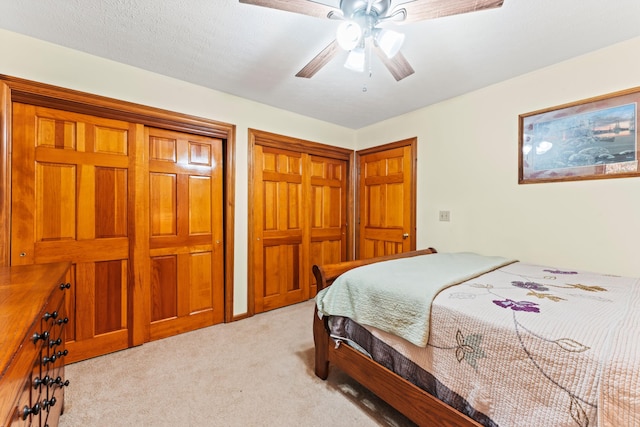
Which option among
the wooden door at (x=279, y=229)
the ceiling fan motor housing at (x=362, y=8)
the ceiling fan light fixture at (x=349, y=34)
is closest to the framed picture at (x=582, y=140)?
the ceiling fan motor housing at (x=362, y=8)

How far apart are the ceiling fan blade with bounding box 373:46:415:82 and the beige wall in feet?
4.23

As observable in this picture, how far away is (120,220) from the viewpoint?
2273 millimetres

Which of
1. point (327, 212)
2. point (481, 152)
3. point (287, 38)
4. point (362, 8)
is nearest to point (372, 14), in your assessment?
point (362, 8)

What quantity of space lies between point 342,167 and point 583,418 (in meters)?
3.38

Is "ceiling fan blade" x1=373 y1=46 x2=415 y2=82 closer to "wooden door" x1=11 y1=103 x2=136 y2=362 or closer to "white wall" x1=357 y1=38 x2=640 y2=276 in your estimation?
"white wall" x1=357 y1=38 x2=640 y2=276

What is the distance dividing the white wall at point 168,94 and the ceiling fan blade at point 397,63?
166 cm

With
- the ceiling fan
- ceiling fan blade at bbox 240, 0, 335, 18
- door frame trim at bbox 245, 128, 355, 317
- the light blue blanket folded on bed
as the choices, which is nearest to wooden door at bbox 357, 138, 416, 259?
door frame trim at bbox 245, 128, 355, 317

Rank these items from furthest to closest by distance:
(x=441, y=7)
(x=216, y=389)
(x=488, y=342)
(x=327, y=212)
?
(x=327, y=212) → (x=216, y=389) → (x=441, y=7) → (x=488, y=342)

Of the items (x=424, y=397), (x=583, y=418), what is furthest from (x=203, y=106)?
(x=583, y=418)

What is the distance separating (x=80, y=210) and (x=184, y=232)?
0.79 meters

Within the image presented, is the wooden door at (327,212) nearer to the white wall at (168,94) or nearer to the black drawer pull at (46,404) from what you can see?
the white wall at (168,94)

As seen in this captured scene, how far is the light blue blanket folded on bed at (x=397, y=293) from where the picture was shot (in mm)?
1312

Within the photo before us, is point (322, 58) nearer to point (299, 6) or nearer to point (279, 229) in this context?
point (299, 6)

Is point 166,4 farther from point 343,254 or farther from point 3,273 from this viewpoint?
point 343,254
